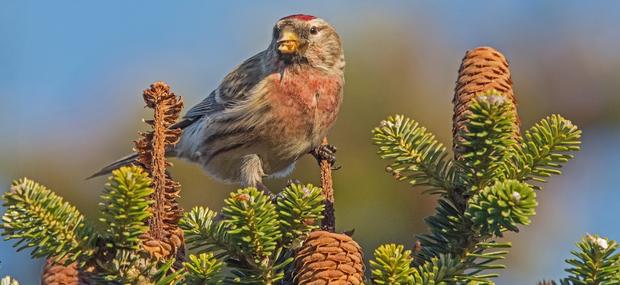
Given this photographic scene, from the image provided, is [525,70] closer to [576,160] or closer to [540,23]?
[576,160]

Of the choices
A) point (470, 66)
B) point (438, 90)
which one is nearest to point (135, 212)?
point (470, 66)

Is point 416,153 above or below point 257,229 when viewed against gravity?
above

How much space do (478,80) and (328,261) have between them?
0.63 meters

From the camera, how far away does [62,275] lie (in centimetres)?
184

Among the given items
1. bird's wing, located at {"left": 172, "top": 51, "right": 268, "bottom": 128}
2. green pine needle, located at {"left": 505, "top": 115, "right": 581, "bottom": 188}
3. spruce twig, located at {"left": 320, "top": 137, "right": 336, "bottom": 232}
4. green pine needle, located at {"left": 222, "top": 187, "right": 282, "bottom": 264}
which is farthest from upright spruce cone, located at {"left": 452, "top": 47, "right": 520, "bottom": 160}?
bird's wing, located at {"left": 172, "top": 51, "right": 268, "bottom": 128}

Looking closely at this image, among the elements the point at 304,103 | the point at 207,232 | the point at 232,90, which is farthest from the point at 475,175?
the point at 232,90

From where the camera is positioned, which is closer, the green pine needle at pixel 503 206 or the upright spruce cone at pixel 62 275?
the green pine needle at pixel 503 206

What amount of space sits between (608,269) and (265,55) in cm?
277

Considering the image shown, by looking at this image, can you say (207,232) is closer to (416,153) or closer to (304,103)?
(416,153)

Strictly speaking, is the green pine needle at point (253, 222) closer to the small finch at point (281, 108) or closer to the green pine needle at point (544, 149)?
the green pine needle at point (544, 149)

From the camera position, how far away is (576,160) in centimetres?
434

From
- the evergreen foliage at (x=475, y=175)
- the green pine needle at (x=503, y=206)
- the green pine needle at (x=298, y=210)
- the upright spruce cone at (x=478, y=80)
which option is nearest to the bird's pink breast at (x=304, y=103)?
the upright spruce cone at (x=478, y=80)

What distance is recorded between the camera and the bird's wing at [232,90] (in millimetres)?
4293

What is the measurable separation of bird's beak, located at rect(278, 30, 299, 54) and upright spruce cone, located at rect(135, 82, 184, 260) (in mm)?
1970
